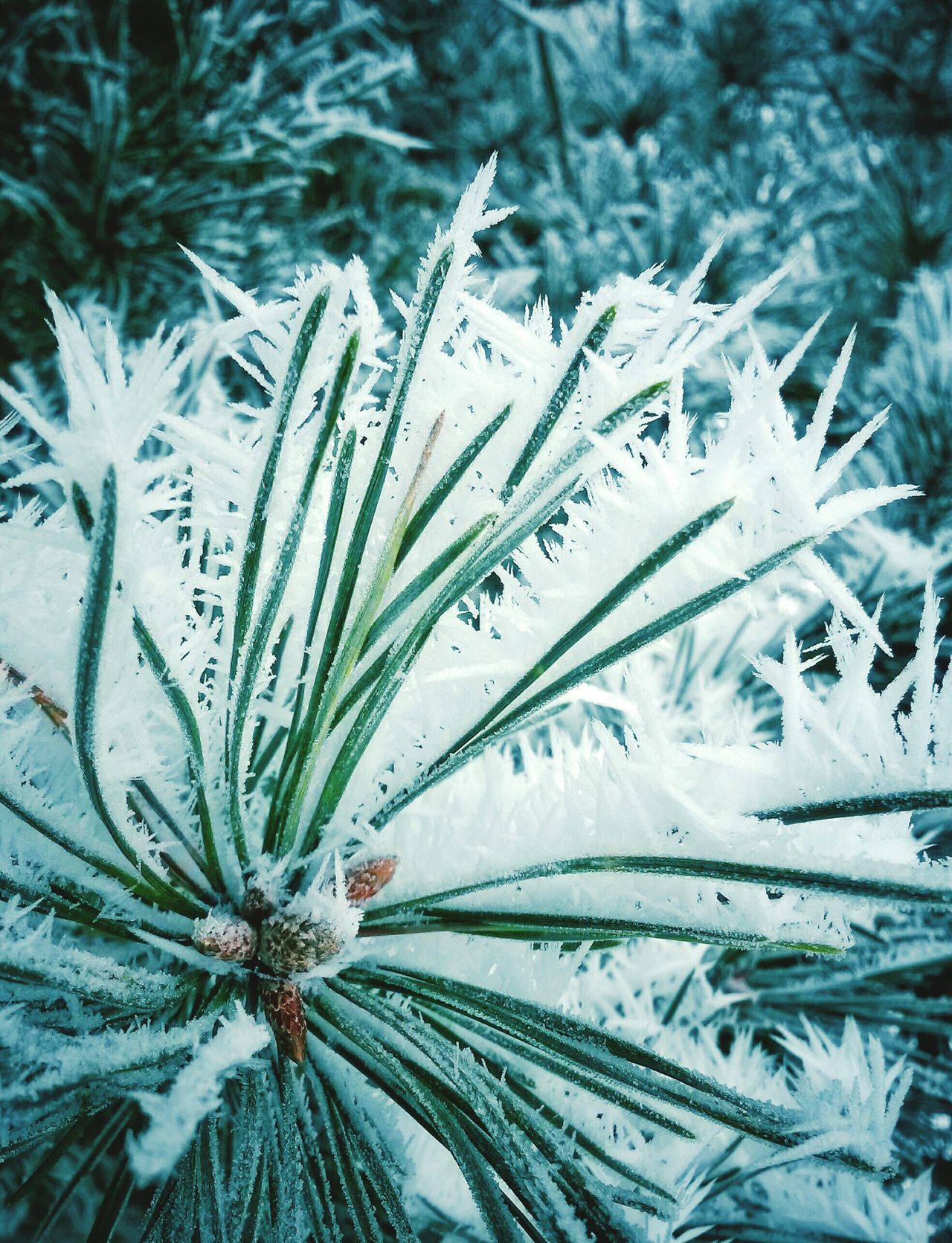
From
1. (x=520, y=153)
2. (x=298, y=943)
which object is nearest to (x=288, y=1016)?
(x=298, y=943)

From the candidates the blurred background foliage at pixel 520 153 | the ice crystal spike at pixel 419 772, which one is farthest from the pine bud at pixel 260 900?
the blurred background foliage at pixel 520 153

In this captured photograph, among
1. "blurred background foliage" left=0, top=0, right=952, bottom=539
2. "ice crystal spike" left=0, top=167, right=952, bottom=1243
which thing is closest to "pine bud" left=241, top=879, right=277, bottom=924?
"ice crystal spike" left=0, top=167, right=952, bottom=1243

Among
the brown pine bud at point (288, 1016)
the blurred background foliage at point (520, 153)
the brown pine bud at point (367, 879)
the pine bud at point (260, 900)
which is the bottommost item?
the brown pine bud at point (288, 1016)

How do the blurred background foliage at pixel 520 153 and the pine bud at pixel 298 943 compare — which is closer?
the pine bud at pixel 298 943

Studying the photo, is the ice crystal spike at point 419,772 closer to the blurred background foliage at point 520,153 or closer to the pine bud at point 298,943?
the pine bud at point 298,943

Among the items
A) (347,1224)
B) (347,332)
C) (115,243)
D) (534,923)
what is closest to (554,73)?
(115,243)

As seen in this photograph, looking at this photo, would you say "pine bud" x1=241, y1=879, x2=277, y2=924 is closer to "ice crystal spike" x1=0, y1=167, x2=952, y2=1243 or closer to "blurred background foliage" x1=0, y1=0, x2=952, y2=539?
"ice crystal spike" x1=0, y1=167, x2=952, y2=1243
